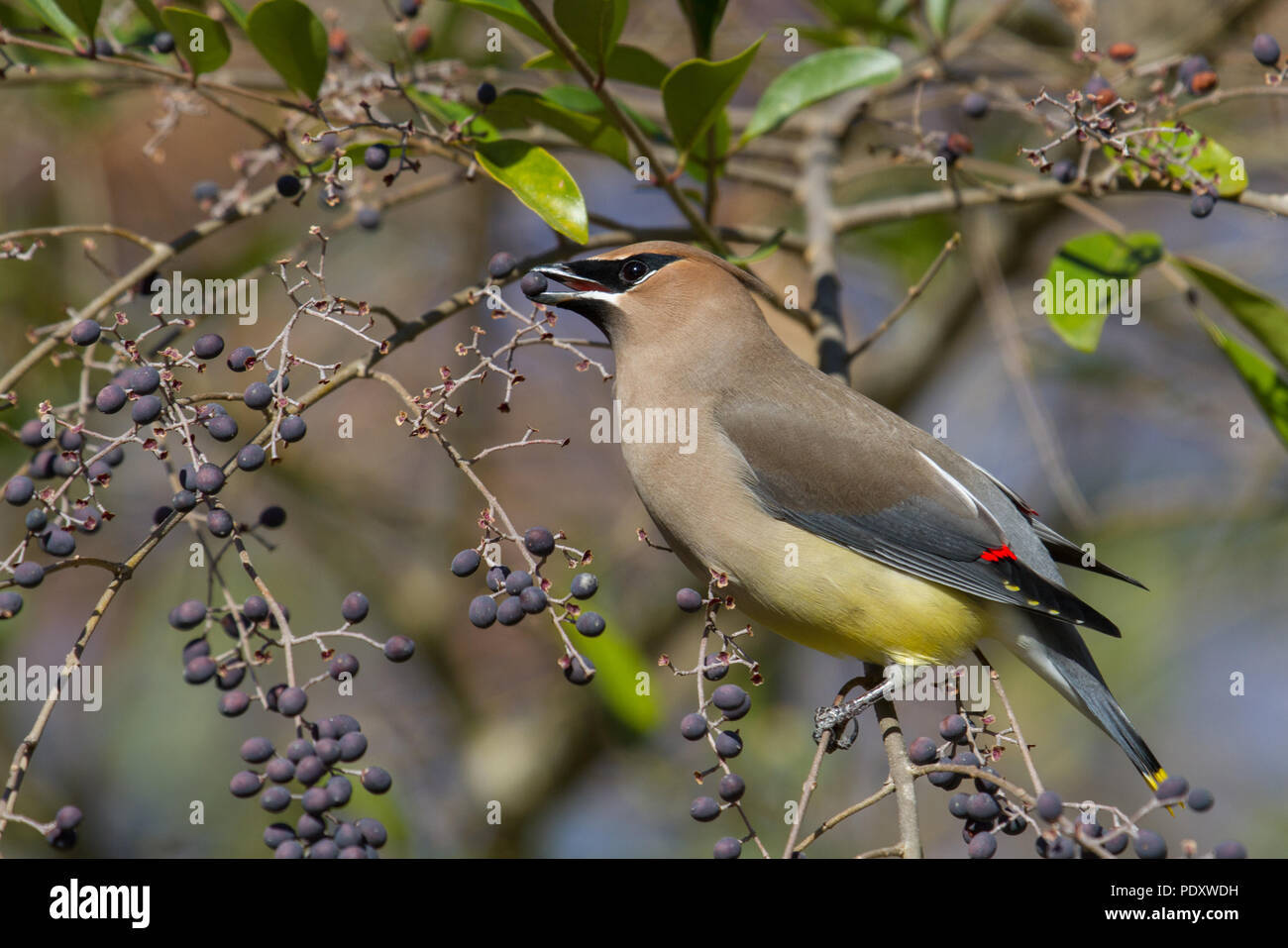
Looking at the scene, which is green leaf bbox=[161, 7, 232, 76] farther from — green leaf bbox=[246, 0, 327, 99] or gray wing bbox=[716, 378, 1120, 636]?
gray wing bbox=[716, 378, 1120, 636]

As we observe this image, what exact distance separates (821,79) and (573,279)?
2.29 feet

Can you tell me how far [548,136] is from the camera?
295 cm

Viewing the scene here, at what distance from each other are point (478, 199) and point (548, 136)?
→ 2011 millimetres

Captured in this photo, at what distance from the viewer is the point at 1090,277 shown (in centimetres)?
287

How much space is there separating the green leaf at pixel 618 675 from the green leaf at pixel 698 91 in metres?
1.55

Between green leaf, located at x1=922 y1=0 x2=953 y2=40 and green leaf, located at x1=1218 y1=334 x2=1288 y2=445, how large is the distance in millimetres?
1025

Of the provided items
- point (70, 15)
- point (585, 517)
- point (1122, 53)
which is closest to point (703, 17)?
point (1122, 53)

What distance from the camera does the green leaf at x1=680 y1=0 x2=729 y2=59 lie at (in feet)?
9.06

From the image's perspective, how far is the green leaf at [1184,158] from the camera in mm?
2559

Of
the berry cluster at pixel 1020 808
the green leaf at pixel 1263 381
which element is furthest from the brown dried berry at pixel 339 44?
the green leaf at pixel 1263 381

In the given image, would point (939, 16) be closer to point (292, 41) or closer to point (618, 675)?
point (292, 41)

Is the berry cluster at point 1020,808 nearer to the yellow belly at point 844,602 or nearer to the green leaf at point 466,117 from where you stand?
the yellow belly at point 844,602
